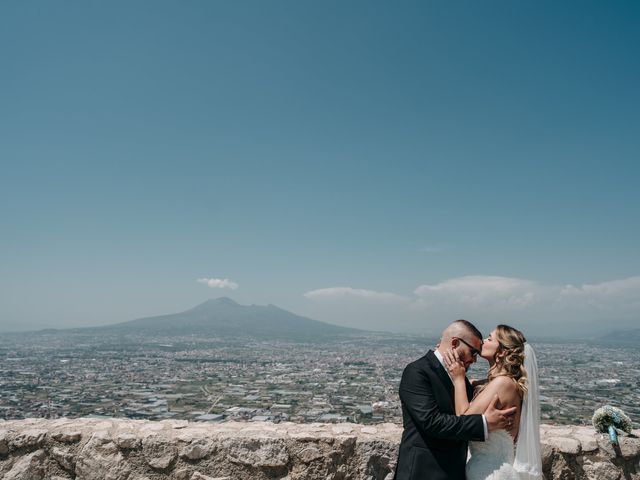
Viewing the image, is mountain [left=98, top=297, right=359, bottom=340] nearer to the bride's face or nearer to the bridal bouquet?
the bridal bouquet

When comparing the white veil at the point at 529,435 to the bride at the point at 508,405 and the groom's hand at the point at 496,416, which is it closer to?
the bride at the point at 508,405

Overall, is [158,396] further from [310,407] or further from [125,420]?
[125,420]

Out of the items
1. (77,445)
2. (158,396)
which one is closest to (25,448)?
(77,445)

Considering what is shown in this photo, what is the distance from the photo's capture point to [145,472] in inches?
138

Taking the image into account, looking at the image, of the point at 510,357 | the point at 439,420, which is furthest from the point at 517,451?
the point at 439,420

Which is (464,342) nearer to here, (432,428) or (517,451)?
(432,428)

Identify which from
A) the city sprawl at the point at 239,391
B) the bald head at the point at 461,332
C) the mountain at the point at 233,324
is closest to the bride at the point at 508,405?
the bald head at the point at 461,332

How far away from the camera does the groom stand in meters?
2.61

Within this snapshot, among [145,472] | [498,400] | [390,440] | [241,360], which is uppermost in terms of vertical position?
[498,400]

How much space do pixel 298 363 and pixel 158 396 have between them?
75.9 ft

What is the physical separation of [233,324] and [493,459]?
437 ft

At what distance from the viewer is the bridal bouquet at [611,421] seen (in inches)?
147

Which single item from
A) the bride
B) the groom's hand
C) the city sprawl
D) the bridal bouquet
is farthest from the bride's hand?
the city sprawl

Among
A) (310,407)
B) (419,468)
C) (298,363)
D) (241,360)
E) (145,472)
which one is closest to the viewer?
(419,468)
